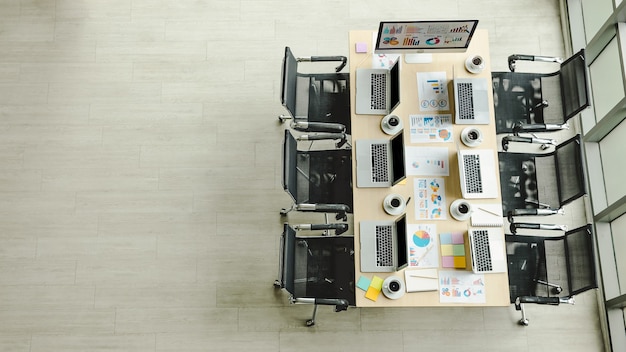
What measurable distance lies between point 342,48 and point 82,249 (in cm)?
309

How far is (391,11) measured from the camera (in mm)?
5719

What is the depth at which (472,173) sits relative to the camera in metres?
4.38

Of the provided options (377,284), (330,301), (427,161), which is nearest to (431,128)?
(427,161)

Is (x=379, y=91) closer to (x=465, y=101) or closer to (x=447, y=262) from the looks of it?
(x=465, y=101)

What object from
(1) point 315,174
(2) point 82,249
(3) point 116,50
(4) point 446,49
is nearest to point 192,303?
(2) point 82,249

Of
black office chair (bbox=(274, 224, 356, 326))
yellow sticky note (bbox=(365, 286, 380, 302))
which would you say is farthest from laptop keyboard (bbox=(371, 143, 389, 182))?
yellow sticky note (bbox=(365, 286, 380, 302))

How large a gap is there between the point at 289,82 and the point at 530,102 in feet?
6.89

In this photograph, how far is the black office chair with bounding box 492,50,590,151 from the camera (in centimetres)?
476

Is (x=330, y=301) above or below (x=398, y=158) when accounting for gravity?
below

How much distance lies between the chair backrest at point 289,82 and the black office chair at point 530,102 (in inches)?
68.8

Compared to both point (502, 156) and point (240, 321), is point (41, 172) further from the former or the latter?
point (502, 156)

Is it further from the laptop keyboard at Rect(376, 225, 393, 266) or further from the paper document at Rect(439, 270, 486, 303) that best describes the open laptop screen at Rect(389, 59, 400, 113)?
the paper document at Rect(439, 270, 486, 303)

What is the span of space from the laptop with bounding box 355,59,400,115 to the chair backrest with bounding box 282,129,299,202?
62cm

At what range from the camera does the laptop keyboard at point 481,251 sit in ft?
13.6
